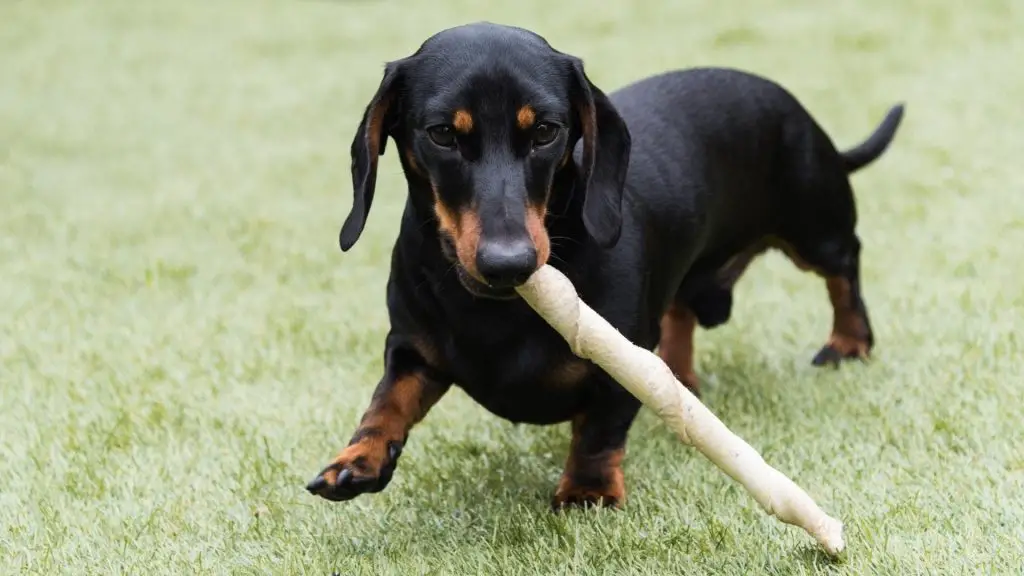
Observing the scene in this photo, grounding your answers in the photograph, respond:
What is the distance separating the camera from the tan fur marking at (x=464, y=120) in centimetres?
287

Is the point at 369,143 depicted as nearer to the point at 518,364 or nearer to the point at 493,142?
the point at 493,142

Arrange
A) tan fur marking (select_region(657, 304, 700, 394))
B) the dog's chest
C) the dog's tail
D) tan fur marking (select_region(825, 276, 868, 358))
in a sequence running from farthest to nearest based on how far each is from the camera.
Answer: the dog's tail, tan fur marking (select_region(825, 276, 868, 358)), tan fur marking (select_region(657, 304, 700, 394)), the dog's chest

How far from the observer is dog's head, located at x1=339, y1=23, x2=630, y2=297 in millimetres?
2744

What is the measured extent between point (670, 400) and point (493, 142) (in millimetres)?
684

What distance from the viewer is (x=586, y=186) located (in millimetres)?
3131

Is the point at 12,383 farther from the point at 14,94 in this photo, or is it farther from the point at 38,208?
the point at 14,94

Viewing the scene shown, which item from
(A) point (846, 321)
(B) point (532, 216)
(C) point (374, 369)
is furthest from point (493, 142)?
(A) point (846, 321)

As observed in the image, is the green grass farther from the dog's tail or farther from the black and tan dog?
the dog's tail

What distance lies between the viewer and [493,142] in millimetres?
→ 2869

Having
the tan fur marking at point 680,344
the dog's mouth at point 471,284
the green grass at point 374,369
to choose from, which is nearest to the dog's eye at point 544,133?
the dog's mouth at point 471,284

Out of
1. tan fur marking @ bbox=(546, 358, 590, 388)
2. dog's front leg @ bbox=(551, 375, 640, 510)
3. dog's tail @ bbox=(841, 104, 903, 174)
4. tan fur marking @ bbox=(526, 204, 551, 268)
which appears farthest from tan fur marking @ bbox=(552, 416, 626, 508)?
dog's tail @ bbox=(841, 104, 903, 174)

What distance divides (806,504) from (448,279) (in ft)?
3.30

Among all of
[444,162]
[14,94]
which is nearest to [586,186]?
[444,162]

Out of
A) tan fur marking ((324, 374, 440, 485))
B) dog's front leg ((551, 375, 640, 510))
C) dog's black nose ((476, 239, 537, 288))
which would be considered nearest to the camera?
dog's black nose ((476, 239, 537, 288))
